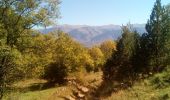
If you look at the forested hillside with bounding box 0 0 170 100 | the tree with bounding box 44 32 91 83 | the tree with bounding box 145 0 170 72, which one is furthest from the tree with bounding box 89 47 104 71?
the tree with bounding box 145 0 170 72

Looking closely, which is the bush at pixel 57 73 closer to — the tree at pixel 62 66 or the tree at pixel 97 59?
the tree at pixel 62 66

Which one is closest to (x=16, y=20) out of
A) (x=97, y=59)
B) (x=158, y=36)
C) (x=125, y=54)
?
(x=158, y=36)

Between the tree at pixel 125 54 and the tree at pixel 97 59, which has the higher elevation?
the tree at pixel 125 54

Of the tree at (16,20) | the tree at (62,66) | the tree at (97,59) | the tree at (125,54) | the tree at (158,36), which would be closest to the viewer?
the tree at (16,20)

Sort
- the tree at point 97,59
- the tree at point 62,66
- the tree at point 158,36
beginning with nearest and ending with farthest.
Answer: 1. the tree at point 158,36
2. the tree at point 62,66
3. the tree at point 97,59

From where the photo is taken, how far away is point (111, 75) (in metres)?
64.8

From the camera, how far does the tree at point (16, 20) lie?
23.1m

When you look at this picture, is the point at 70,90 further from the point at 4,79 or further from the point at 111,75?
the point at 4,79

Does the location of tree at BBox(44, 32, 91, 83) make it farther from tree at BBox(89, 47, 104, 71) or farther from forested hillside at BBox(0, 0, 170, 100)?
tree at BBox(89, 47, 104, 71)

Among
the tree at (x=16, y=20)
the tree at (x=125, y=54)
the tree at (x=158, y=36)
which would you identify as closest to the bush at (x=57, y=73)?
the tree at (x=125, y=54)

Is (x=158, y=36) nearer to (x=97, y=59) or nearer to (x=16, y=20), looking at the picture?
(x=16, y=20)

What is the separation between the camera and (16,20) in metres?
24.0

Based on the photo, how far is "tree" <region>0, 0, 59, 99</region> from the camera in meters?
23.1

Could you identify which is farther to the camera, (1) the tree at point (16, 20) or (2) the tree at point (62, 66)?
(2) the tree at point (62, 66)
